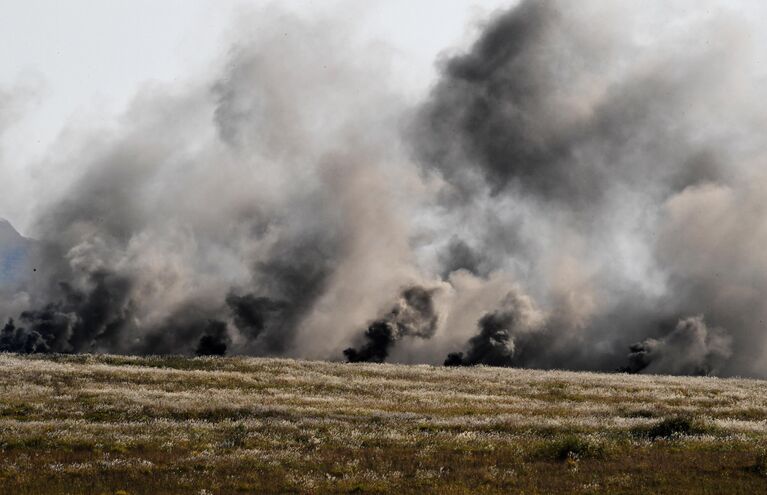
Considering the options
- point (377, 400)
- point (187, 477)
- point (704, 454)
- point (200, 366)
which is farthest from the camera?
point (200, 366)

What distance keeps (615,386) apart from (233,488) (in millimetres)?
66111

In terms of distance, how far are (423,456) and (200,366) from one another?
6809cm

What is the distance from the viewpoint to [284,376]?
269 ft

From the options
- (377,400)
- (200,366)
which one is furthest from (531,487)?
(200,366)

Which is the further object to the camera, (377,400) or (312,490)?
(377,400)

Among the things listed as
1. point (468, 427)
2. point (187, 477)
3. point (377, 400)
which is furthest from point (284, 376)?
point (187, 477)

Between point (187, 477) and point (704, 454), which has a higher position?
point (704, 454)

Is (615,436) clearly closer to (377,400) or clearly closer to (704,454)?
(704,454)

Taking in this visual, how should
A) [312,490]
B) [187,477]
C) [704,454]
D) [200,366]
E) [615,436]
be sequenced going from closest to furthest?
[312,490] → [187,477] → [704,454] → [615,436] → [200,366]

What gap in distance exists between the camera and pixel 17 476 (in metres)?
26.4

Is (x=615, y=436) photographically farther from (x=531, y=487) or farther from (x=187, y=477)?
(x=187, y=477)

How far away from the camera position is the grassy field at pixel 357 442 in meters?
25.0

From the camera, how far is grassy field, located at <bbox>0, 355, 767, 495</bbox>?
25.0 meters

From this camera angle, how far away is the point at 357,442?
3412cm
